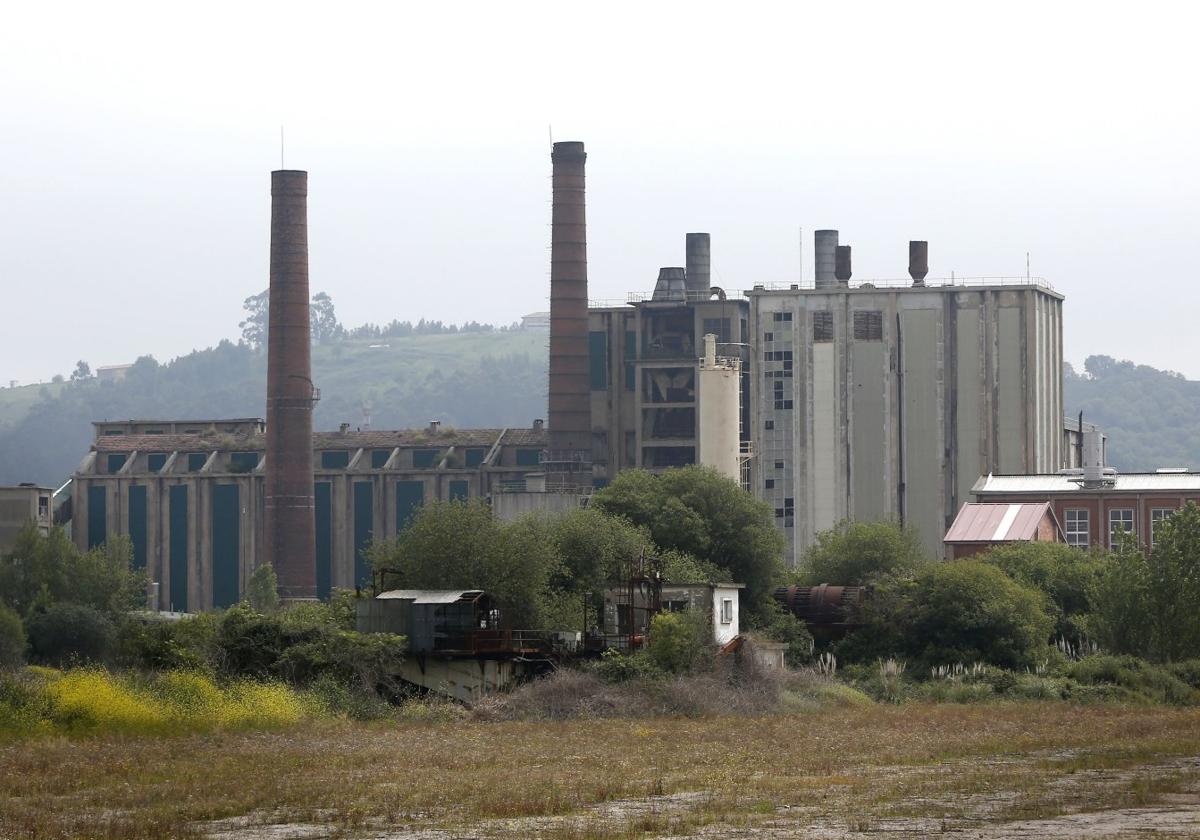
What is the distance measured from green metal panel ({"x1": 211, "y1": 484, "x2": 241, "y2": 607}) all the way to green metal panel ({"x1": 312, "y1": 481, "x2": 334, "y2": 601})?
4.31 m

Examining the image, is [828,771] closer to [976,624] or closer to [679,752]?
[679,752]

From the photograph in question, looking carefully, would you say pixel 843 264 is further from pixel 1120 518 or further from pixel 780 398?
pixel 1120 518

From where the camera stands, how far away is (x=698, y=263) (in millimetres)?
112000

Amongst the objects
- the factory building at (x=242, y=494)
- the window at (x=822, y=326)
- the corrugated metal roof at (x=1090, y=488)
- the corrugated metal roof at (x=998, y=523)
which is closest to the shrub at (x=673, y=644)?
the corrugated metal roof at (x=998, y=523)

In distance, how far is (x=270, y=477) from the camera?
96875 mm

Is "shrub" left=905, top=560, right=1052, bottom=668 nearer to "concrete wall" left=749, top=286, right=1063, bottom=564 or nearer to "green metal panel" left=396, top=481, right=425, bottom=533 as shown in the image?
"concrete wall" left=749, top=286, right=1063, bottom=564

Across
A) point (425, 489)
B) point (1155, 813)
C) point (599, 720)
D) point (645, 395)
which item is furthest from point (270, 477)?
point (1155, 813)

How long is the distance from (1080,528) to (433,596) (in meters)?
35.3

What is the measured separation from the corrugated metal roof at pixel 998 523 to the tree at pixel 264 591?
106 ft

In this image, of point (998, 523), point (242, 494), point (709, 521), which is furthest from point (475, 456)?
point (709, 521)

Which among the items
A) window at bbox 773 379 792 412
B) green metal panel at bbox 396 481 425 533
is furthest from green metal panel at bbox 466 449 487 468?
window at bbox 773 379 792 412

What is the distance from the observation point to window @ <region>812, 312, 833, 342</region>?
335 feet

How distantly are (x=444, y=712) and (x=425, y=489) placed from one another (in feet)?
211

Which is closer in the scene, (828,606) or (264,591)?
(828,606)
